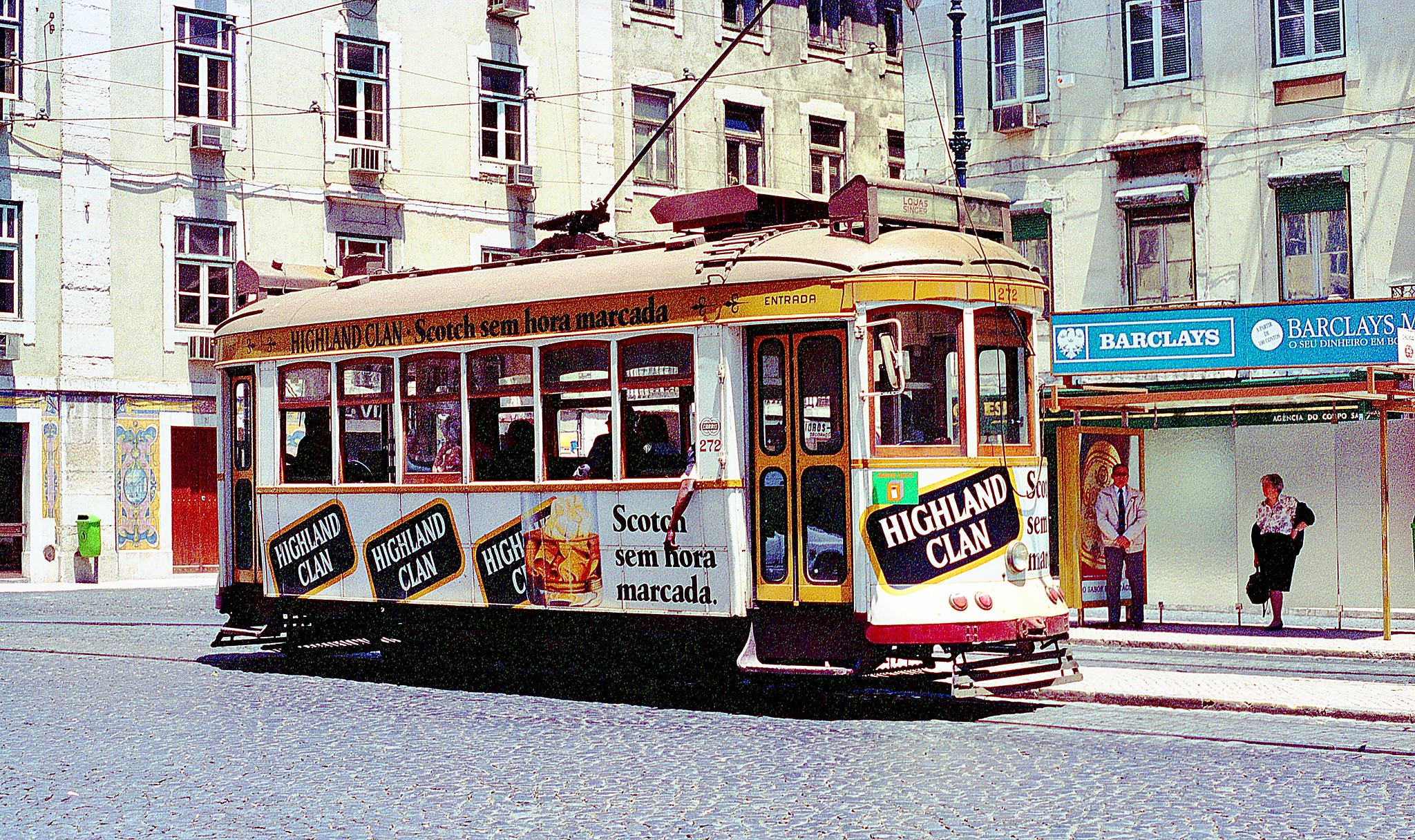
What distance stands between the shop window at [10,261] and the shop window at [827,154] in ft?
53.2

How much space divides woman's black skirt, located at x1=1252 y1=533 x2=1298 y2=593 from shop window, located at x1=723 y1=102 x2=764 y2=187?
Result: 813 inches

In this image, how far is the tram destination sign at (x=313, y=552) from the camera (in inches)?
579

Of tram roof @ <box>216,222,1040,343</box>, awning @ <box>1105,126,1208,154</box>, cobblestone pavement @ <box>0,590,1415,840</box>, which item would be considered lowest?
cobblestone pavement @ <box>0,590,1415,840</box>

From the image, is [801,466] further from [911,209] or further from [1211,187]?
[1211,187]

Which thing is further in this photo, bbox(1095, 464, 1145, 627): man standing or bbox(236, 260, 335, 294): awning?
bbox(1095, 464, 1145, 627): man standing

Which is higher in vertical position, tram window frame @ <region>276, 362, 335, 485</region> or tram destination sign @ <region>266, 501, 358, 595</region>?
tram window frame @ <region>276, 362, 335, 485</region>

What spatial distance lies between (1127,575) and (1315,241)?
311 inches

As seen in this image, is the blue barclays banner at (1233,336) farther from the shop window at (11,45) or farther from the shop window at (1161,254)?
the shop window at (11,45)

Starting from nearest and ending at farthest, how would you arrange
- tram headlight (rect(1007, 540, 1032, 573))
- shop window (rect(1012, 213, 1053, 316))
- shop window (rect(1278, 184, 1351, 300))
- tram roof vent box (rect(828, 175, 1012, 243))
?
tram headlight (rect(1007, 540, 1032, 573))
tram roof vent box (rect(828, 175, 1012, 243))
shop window (rect(1278, 184, 1351, 300))
shop window (rect(1012, 213, 1053, 316))

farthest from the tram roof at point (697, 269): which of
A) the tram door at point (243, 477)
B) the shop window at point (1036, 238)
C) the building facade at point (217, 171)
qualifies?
the building facade at point (217, 171)

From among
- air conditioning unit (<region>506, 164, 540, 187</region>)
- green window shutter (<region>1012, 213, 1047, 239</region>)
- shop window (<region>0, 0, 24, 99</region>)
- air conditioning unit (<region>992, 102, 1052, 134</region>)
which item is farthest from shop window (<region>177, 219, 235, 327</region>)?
green window shutter (<region>1012, 213, 1047, 239</region>)

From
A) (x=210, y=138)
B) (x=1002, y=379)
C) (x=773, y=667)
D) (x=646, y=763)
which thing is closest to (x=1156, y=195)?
(x=1002, y=379)

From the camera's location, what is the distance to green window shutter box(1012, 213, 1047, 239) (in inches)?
1040

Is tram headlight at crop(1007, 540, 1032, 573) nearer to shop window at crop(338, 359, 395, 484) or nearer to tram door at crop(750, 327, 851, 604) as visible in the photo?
tram door at crop(750, 327, 851, 604)
